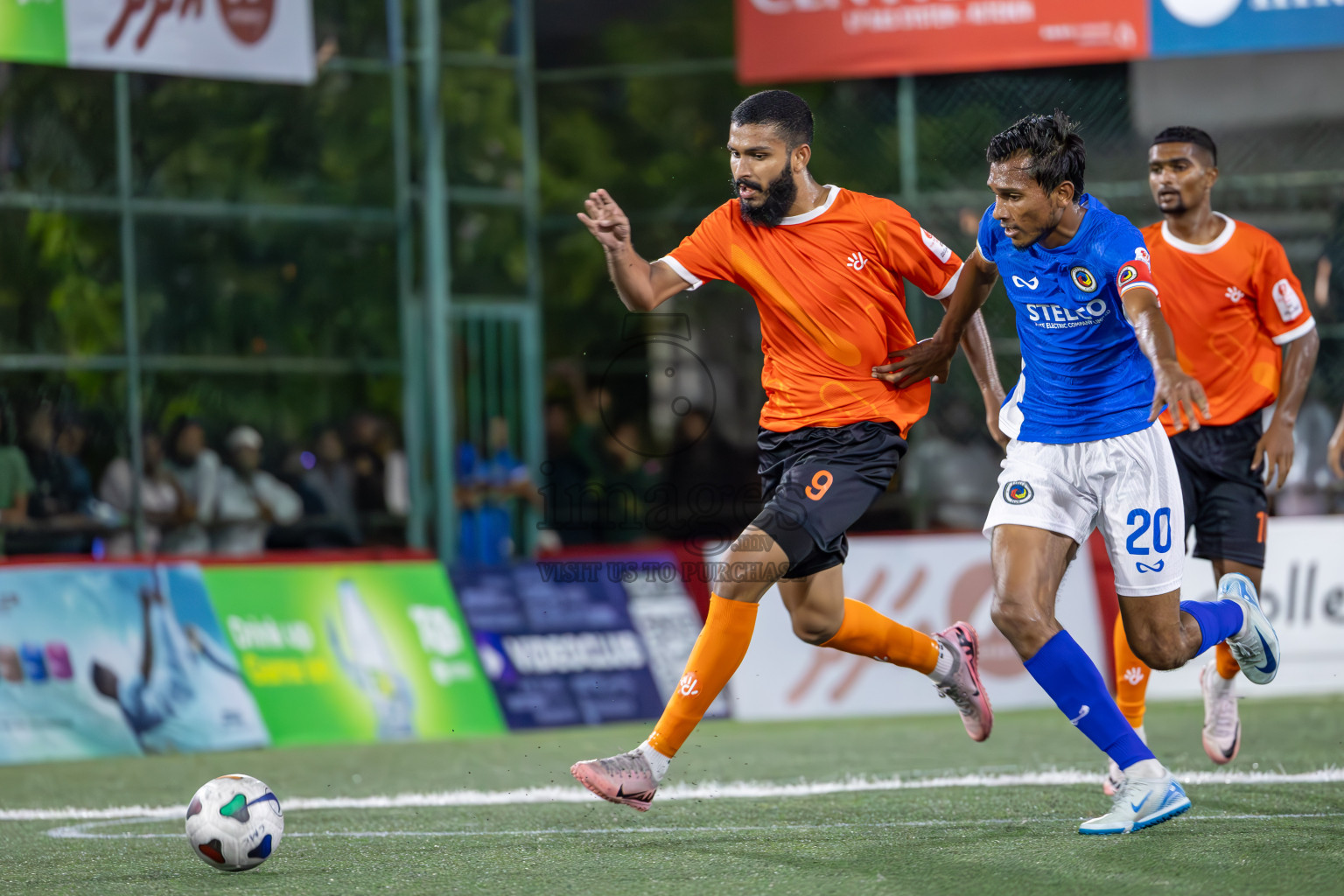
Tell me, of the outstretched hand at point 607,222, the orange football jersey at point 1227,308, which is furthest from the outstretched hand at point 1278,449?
the outstretched hand at point 607,222

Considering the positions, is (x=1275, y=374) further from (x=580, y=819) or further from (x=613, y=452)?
(x=613, y=452)

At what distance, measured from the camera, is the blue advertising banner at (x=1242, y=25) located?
1327cm

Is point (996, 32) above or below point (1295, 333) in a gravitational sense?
above

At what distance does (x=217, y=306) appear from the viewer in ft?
46.7

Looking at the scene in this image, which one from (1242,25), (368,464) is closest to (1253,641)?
(1242,25)

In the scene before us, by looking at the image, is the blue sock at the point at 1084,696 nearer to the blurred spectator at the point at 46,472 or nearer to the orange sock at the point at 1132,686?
the orange sock at the point at 1132,686

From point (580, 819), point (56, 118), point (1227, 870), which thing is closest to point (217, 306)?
point (56, 118)

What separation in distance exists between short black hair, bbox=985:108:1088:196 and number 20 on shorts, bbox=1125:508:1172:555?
1053mm

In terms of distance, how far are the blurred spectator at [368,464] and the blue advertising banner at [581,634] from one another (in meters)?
3.47

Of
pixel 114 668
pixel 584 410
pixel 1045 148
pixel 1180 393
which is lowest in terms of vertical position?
pixel 114 668

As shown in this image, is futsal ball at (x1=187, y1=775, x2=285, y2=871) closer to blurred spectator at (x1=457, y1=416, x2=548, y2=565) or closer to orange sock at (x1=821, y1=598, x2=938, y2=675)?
orange sock at (x1=821, y1=598, x2=938, y2=675)

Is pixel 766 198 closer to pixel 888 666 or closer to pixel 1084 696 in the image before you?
pixel 1084 696

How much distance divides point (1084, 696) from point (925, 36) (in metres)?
9.37

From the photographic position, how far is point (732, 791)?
709 centimetres
